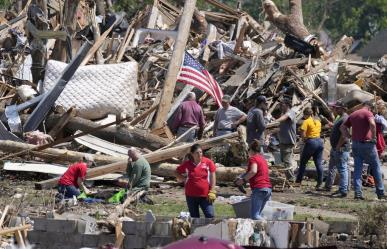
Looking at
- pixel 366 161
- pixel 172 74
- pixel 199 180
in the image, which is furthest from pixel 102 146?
pixel 199 180

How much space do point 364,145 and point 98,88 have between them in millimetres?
→ 7380

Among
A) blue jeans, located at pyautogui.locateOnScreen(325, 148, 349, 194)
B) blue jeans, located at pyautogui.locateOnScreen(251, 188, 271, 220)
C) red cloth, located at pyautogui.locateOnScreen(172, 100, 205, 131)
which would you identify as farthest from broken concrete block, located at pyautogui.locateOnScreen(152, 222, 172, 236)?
red cloth, located at pyautogui.locateOnScreen(172, 100, 205, 131)

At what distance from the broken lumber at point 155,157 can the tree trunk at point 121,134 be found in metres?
0.99

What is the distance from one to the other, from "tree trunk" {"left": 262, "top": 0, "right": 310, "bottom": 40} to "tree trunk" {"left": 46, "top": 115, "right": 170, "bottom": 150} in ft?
33.7

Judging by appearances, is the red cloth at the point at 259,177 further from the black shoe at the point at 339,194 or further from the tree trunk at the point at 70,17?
the tree trunk at the point at 70,17

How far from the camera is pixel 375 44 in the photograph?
53875 millimetres

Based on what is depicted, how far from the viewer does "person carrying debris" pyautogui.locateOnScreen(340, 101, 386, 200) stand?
18578mm

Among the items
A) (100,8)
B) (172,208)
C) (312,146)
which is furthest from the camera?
(100,8)

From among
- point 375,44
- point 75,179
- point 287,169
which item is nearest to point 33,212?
point 75,179

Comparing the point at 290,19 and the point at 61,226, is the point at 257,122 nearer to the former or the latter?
the point at 61,226

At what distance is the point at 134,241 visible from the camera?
579 inches

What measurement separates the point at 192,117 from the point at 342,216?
581 cm

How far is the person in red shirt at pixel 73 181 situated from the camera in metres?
18.8

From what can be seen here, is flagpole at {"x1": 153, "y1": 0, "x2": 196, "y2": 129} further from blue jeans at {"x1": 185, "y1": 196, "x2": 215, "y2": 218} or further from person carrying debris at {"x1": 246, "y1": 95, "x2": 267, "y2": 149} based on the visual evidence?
blue jeans at {"x1": 185, "y1": 196, "x2": 215, "y2": 218}
